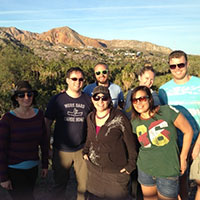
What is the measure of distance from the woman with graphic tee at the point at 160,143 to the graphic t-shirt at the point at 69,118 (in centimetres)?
88

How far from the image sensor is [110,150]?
2.39 m

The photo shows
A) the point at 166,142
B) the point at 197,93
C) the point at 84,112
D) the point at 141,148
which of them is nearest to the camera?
the point at 166,142

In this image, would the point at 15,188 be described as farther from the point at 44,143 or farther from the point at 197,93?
the point at 197,93

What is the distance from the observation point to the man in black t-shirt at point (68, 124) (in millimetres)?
2957

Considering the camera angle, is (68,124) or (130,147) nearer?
(130,147)

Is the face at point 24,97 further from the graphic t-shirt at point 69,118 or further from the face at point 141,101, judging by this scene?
the face at point 141,101

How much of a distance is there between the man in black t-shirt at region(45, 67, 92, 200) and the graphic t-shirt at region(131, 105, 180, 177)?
1.05 m

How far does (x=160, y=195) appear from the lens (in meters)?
2.35

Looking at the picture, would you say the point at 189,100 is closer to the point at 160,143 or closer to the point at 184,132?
the point at 184,132

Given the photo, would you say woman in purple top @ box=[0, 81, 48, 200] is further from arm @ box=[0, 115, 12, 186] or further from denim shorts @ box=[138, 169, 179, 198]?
denim shorts @ box=[138, 169, 179, 198]

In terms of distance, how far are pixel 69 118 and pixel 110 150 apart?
2.87ft

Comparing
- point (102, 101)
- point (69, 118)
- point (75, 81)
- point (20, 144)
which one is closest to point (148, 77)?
point (102, 101)

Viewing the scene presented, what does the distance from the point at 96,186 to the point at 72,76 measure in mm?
1575

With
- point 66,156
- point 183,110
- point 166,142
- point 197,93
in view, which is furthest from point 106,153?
point 197,93
